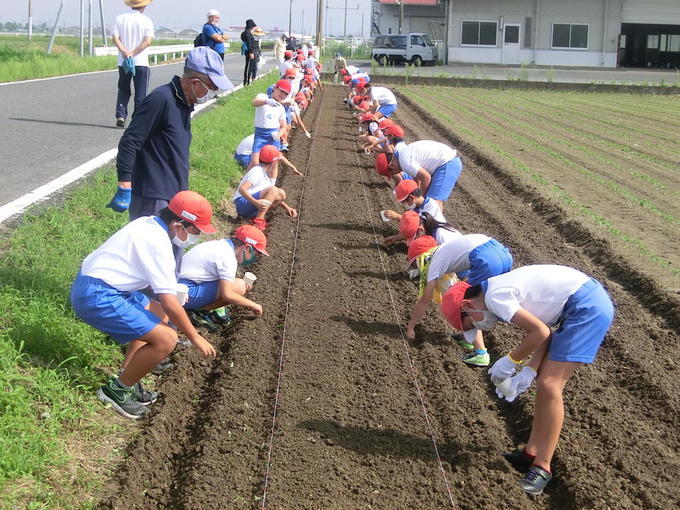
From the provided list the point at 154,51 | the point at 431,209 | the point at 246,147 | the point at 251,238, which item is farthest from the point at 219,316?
the point at 154,51

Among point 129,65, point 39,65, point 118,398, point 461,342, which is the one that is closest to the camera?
point 118,398

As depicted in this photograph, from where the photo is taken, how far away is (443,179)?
9.80 m

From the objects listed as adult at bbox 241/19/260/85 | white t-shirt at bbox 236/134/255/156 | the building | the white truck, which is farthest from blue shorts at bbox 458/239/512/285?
the building

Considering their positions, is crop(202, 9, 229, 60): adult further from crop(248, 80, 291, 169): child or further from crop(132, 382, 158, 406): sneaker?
crop(132, 382, 158, 406): sneaker

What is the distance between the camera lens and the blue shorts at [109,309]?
15.6ft

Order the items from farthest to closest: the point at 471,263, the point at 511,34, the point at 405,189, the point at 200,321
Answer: the point at 511,34
the point at 405,189
the point at 200,321
the point at 471,263

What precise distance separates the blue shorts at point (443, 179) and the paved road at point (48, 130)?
422cm

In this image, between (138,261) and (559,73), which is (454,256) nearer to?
(138,261)

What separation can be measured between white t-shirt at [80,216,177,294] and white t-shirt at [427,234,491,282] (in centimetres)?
213

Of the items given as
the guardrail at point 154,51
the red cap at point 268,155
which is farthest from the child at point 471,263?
the guardrail at point 154,51

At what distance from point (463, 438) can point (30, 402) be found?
2.56 metres

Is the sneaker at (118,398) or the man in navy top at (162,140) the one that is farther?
the man in navy top at (162,140)

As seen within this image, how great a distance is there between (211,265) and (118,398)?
1.66m

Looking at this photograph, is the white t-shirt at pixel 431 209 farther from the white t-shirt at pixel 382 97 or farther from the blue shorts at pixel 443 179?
the white t-shirt at pixel 382 97
